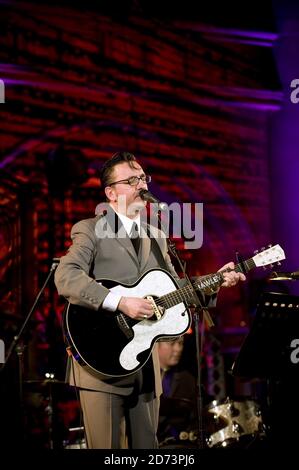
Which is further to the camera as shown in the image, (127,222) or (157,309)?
(127,222)

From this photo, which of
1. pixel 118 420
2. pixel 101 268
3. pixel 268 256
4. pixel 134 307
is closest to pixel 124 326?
pixel 134 307

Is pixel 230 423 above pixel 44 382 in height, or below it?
below

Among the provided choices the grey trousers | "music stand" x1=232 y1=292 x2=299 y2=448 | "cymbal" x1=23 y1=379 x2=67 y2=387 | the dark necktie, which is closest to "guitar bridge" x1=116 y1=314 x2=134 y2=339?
the grey trousers

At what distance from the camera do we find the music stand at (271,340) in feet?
13.0

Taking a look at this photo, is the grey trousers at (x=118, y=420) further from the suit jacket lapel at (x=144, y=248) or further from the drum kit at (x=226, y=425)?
the drum kit at (x=226, y=425)

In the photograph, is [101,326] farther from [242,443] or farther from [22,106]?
[22,106]

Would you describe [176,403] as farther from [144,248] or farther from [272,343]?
[144,248]

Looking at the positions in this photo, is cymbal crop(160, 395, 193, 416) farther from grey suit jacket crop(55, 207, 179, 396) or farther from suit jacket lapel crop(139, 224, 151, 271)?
suit jacket lapel crop(139, 224, 151, 271)

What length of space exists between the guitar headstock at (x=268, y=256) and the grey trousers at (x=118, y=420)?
3.63ft

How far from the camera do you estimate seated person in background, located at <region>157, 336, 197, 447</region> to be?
20.4 feet

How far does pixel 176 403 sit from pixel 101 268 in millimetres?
2705

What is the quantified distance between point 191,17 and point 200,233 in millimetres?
2902

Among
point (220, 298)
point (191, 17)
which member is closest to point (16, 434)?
point (220, 298)

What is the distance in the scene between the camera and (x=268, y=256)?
13.6 ft
